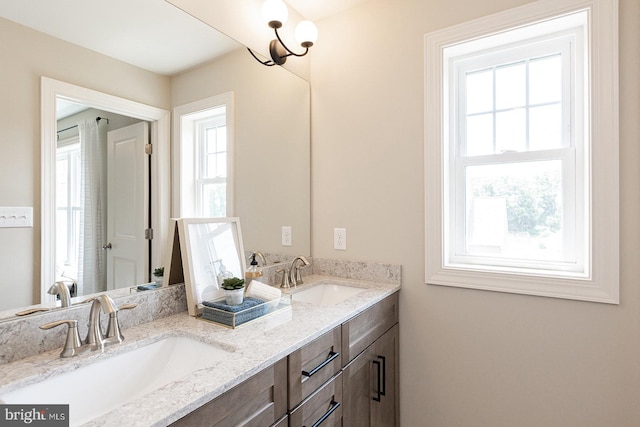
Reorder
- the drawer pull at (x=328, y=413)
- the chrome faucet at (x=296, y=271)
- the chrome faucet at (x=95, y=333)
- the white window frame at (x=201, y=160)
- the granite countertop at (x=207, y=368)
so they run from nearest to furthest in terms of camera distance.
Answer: the granite countertop at (x=207, y=368), the chrome faucet at (x=95, y=333), the drawer pull at (x=328, y=413), the white window frame at (x=201, y=160), the chrome faucet at (x=296, y=271)

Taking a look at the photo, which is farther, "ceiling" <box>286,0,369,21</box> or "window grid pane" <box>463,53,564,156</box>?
"ceiling" <box>286,0,369,21</box>

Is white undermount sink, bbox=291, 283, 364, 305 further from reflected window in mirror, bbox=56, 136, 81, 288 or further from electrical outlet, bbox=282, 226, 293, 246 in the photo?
reflected window in mirror, bbox=56, 136, 81, 288

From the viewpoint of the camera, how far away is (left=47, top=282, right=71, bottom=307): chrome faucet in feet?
3.28

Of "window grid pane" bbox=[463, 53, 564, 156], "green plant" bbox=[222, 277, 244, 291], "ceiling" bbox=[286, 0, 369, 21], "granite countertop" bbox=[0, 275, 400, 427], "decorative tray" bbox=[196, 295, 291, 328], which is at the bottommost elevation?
"granite countertop" bbox=[0, 275, 400, 427]

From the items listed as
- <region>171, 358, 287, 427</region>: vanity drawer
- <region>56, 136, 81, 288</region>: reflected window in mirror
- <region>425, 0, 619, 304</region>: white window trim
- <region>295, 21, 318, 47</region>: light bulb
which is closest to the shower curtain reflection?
<region>56, 136, 81, 288</region>: reflected window in mirror

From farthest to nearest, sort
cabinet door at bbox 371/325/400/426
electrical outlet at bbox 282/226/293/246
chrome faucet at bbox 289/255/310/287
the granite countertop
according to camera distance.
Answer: electrical outlet at bbox 282/226/293/246 < chrome faucet at bbox 289/255/310/287 < cabinet door at bbox 371/325/400/426 < the granite countertop

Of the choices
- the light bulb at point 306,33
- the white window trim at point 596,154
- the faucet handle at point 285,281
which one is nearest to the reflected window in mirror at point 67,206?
the faucet handle at point 285,281

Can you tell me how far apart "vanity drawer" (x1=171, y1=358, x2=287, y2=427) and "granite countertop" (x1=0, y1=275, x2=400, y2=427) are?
1.2 inches

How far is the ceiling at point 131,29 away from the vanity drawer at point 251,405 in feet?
3.71

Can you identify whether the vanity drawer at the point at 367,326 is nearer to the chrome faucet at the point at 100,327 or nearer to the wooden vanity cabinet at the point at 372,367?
the wooden vanity cabinet at the point at 372,367

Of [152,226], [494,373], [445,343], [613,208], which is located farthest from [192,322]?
[613,208]

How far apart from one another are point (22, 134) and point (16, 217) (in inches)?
9.2

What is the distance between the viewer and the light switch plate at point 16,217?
0.91m

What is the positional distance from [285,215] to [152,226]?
0.77 meters
